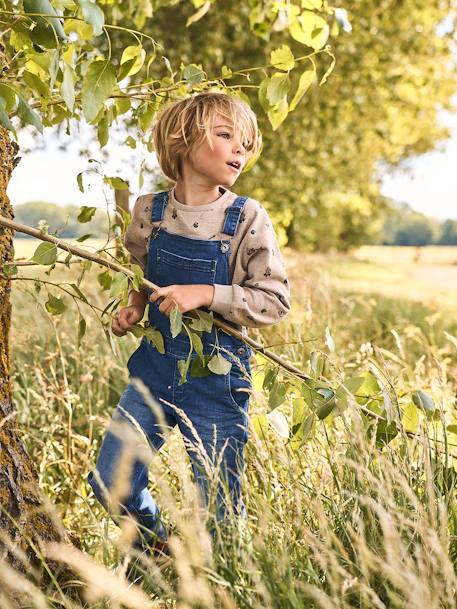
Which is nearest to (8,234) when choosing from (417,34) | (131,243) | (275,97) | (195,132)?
(131,243)

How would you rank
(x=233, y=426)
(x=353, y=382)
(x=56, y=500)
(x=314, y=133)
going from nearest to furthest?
(x=353, y=382), (x=233, y=426), (x=56, y=500), (x=314, y=133)

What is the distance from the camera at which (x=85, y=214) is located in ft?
7.85

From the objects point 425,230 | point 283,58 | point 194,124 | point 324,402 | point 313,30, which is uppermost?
point 313,30

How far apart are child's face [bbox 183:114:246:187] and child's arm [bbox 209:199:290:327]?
5.0 inches

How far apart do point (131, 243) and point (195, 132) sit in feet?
1.49

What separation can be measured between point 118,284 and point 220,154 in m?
0.64

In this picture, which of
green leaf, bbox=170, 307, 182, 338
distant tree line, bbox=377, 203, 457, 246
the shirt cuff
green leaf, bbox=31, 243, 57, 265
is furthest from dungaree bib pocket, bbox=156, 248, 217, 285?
distant tree line, bbox=377, 203, 457, 246

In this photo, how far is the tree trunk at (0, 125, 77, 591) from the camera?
2.03 m

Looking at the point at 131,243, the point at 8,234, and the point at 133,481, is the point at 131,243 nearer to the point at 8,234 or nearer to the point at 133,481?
the point at 8,234

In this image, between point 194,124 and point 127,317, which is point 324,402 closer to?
point 127,317

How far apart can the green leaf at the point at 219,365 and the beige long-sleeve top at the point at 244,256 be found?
0.13 metres

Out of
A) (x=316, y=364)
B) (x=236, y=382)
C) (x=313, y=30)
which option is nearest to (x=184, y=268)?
(x=236, y=382)

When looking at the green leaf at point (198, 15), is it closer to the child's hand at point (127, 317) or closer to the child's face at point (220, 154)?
the child's face at point (220, 154)

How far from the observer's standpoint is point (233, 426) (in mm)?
2381
